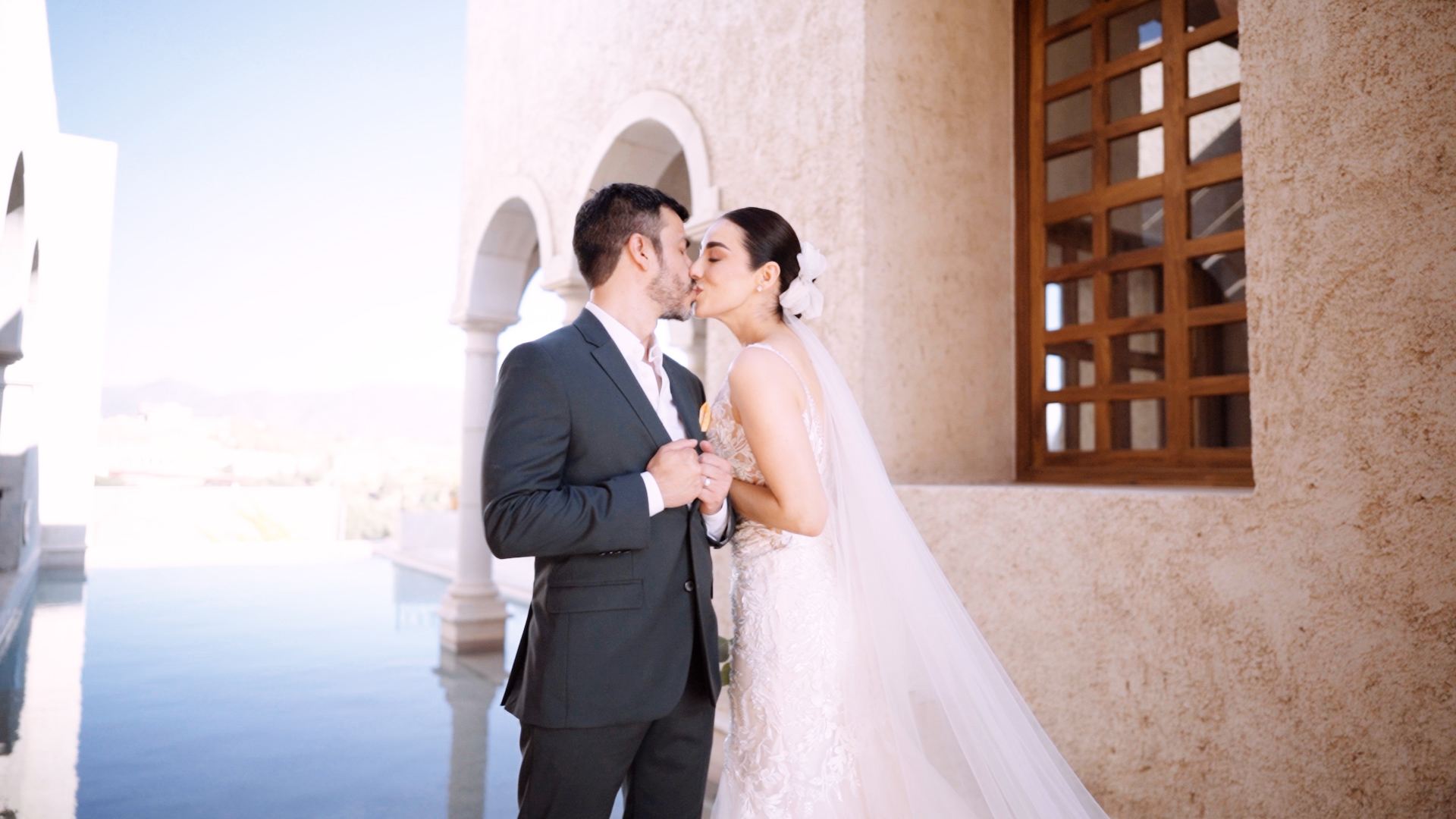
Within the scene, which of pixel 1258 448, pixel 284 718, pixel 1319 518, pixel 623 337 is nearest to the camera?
pixel 623 337

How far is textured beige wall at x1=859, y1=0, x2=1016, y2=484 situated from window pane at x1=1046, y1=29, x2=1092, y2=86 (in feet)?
1.09

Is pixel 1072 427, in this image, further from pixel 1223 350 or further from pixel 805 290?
pixel 1223 350

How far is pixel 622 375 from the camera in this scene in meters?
1.97

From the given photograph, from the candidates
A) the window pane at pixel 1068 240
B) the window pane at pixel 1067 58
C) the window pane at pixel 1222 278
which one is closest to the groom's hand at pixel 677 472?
the window pane at pixel 1068 240

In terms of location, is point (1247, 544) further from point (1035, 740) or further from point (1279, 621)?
point (1035, 740)

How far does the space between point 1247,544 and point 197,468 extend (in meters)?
28.5

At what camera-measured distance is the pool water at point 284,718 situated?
14.4 feet

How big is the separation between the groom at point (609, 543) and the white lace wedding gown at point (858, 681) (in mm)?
214

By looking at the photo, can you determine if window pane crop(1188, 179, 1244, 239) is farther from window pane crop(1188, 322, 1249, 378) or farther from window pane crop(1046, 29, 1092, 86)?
window pane crop(1046, 29, 1092, 86)

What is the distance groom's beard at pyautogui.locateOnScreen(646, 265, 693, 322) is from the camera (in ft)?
7.11

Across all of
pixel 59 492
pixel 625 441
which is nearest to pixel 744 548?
pixel 625 441

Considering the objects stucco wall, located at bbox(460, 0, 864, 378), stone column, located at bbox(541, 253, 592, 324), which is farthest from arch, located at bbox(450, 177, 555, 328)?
stone column, located at bbox(541, 253, 592, 324)

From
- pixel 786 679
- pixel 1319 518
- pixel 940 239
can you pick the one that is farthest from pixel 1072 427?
pixel 786 679

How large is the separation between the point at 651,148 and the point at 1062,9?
3.16 metres
